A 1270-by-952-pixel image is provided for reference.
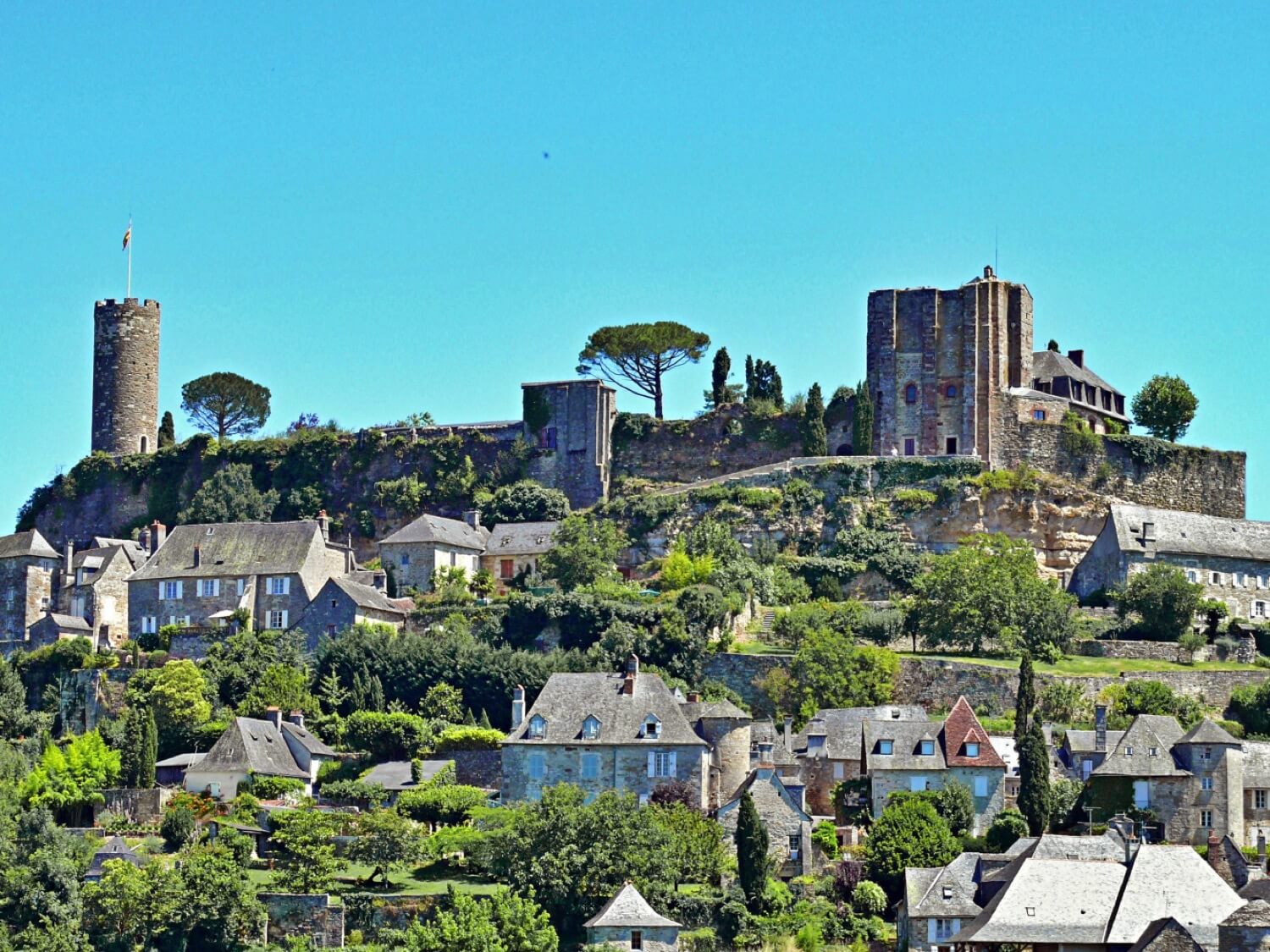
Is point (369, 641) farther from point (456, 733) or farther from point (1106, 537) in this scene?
point (1106, 537)

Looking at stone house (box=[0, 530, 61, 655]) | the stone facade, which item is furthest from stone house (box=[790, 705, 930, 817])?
stone house (box=[0, 530, 61, 655])

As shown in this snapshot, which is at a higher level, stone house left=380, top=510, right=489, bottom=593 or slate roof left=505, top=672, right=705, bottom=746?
stone house left=380, top=510, right=489, bottom=593

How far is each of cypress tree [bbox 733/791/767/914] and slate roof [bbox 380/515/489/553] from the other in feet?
104

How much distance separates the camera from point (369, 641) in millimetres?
84250

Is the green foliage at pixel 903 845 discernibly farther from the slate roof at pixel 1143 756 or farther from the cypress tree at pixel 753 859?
the slate roof at pixel 1143 756

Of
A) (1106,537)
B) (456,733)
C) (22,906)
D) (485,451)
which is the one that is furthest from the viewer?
(485,451)

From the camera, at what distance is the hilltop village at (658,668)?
6444cm

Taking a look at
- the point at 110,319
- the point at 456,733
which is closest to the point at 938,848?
the point at 456,733

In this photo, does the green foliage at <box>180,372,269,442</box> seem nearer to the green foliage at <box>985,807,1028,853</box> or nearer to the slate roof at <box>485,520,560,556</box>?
the slate roof at <box>485,520,560,556</box>

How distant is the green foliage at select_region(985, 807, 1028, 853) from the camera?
67438 millimetres

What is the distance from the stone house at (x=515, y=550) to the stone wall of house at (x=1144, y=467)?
17030 millimetres

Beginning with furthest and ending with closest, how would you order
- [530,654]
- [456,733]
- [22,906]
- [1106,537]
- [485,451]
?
1. [485,451]
2. [1106,537]
3. [530,654]
4. [456,733]
5. [22,906]

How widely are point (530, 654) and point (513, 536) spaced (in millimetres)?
13865

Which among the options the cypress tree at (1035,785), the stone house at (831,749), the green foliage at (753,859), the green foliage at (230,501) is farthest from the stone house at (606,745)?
the green foliage at (230,501)
